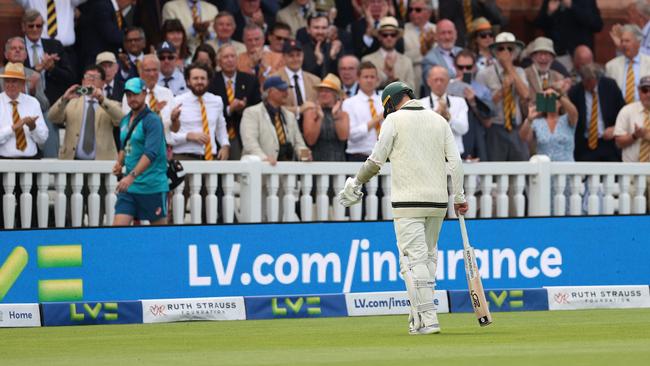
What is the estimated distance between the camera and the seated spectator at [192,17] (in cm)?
1789

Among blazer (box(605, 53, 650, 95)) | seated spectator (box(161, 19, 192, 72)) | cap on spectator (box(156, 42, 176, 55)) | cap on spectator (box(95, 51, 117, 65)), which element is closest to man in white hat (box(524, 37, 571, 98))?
blazer (box(605, 53, 650, 95))

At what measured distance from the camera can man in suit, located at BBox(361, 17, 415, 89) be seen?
1814 cm

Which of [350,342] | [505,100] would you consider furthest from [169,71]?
[350,342]

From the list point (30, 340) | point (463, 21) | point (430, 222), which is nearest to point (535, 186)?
point (463, 21)

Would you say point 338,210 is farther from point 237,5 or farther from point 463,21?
point 463,21

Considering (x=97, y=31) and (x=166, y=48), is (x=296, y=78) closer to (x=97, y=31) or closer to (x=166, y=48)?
(x=166, y=48)

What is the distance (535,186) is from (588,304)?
2.97 meters

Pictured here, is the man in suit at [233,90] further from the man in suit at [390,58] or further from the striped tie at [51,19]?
the striped tie at [51,19]

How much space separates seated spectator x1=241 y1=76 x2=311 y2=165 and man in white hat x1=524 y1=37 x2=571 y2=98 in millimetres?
3628

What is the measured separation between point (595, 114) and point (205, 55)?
16.0 ft

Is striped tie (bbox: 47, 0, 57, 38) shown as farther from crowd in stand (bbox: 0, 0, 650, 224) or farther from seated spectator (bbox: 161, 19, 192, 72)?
seated spectator (bbox: 161, 19, 192, 72)

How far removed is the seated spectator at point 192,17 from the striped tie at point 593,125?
4660 millimetres

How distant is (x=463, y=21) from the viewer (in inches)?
803

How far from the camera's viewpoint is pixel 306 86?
17531 millimetres
